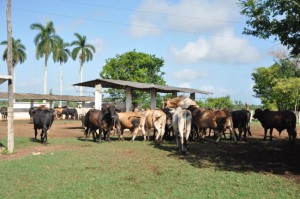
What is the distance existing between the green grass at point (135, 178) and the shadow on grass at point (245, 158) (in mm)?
79

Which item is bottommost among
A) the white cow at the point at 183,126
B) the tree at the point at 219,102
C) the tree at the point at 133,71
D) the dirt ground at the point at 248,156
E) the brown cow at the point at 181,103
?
the dirt ground at the point at 248,156

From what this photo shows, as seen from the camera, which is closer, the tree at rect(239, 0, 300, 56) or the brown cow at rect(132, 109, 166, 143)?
the tree at rect(239, 0, 300, 56)

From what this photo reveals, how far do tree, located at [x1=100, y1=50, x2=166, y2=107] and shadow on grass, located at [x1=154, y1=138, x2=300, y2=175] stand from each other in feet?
136

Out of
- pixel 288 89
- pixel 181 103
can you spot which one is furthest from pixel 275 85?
pixel 181 103

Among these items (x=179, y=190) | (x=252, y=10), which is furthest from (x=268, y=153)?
(x=179, y=190)

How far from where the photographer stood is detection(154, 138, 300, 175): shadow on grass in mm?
10188

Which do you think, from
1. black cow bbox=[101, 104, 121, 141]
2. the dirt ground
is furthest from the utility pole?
black cow bbox=[101, 104, 121, 141]

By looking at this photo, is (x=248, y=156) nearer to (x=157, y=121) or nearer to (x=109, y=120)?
(x=157, y=121)

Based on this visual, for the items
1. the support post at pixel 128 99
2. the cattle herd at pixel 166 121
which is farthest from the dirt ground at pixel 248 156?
the support post at pixel 128 99

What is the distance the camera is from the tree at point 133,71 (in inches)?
2217

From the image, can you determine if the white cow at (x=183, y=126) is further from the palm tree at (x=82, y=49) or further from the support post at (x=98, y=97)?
the palm tree at (x=82, y=49)

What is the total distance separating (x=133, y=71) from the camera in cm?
5747

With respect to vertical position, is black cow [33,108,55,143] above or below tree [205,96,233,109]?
below

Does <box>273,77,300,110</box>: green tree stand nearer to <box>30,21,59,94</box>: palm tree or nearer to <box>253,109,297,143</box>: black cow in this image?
<box>253,109,297,143</box>: black cow
